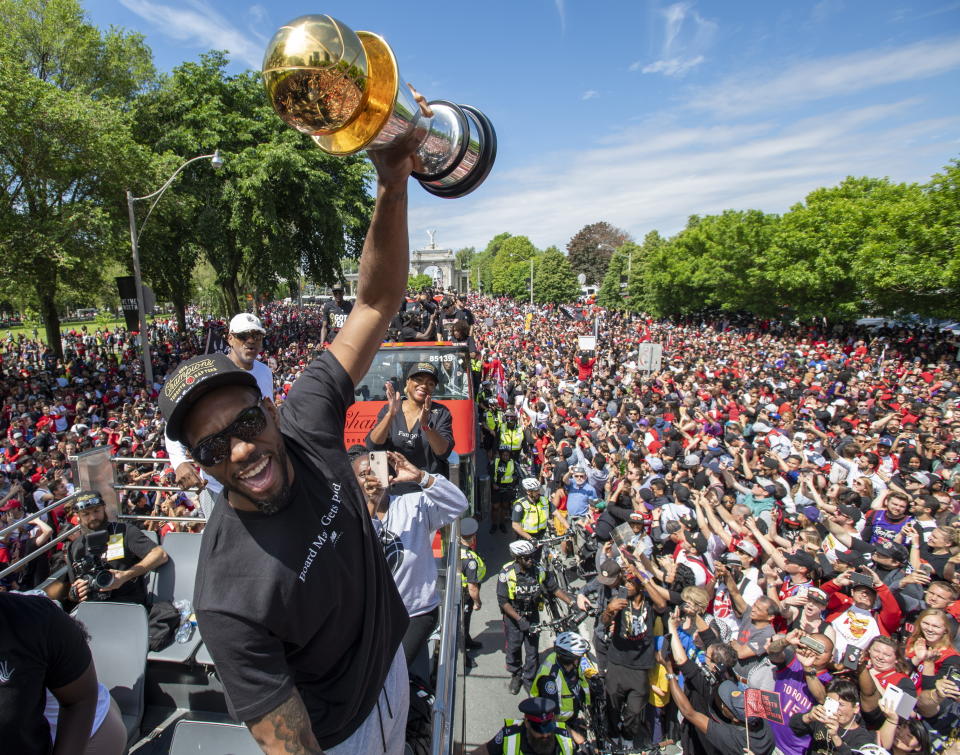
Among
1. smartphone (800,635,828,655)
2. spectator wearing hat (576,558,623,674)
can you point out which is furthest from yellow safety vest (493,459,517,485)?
smartphone (800,635,828,655)

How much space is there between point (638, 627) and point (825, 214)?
3855 cm

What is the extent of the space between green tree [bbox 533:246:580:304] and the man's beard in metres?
74.2

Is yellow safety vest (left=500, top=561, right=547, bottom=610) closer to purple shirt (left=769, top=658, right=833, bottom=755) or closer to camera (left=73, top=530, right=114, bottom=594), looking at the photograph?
purple shirt (left=769, top=658, right=833, bottom=755)

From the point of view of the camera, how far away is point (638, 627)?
4.75m

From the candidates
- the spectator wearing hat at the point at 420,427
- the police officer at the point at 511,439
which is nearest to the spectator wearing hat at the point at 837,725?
the spectator wearing hat at the point at 420,427

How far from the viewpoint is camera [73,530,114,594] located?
3609mm

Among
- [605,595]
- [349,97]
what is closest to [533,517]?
[605,595]

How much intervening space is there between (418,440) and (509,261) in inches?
4333

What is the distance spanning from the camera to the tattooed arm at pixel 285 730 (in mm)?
1260

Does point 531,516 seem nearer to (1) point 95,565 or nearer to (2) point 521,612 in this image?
(2) point 521,612

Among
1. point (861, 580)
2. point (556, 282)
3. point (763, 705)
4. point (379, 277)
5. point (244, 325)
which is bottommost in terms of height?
point (763, 705)

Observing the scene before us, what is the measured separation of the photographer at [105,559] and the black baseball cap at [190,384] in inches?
121

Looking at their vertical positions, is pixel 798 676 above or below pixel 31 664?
below

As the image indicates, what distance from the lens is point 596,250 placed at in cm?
9438
